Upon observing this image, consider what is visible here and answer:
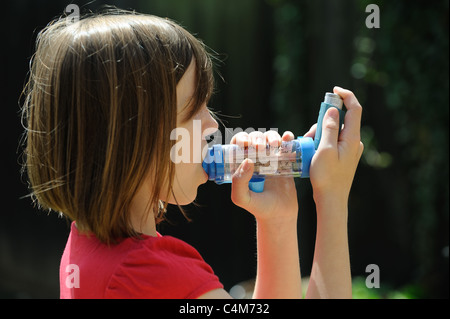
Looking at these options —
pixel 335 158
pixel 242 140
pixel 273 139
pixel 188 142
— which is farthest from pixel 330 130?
pixel 188 142

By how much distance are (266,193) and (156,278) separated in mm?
573

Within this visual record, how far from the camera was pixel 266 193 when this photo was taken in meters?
1.76

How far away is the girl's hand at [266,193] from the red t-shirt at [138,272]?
12.4 inches

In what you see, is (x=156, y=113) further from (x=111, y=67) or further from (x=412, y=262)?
(x=412, y=262)

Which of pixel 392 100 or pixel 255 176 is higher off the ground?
pixel 392 100

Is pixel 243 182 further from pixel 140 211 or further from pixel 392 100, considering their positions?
pixel 392 100

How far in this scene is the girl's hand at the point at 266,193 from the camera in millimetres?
1651

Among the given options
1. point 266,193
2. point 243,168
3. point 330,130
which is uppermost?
point 330,130

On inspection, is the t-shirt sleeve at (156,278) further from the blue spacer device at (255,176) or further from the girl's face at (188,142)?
the blue spacer device at (255,176)

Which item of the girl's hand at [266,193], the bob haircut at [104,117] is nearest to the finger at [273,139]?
the girl's hand at [266,193]

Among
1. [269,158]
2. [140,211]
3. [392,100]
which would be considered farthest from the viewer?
[392,100]

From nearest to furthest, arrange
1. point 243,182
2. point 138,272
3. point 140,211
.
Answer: point 138,272, point 140,211, point 243,182
